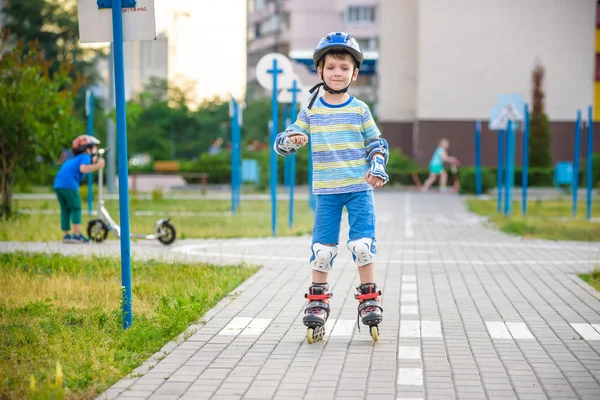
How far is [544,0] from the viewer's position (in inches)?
1890

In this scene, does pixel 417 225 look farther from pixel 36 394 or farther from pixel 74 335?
pixel 36 394

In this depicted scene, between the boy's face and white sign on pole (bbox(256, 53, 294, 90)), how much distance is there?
8511 mm

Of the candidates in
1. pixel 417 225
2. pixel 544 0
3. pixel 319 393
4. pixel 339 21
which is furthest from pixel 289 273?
pixel 339 21

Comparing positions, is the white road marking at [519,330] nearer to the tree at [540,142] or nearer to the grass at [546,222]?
the grass at [546,222]

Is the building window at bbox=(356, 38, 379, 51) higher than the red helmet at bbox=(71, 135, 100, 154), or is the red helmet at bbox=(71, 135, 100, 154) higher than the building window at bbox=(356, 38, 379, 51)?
the building window at bbox=(356, 38, 379, 51)

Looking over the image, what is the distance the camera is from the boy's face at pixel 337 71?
704 cm

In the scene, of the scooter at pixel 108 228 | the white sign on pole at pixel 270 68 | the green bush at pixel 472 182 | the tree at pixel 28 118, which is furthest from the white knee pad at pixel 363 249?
Answer: the green bush at pixel 472 182

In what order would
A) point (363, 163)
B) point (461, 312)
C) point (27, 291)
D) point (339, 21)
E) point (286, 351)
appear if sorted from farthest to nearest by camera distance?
1. point (339, 21)
2. point (27, 291)
3. point (461, 312)
4. point (363, 163)
5. point (286, 351)

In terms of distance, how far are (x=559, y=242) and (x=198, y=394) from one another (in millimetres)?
10671

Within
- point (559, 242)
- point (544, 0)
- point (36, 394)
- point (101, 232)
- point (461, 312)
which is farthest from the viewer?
point (544, 0)

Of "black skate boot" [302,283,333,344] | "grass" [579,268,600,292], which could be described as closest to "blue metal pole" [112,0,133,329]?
"black skate boot" [302,283,333,344]

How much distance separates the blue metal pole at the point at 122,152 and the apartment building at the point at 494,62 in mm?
41567

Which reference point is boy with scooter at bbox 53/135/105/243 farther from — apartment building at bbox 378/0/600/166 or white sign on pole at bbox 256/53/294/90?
apartment building at bbox 378/0/600/166

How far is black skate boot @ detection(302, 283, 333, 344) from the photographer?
684 centimetres
